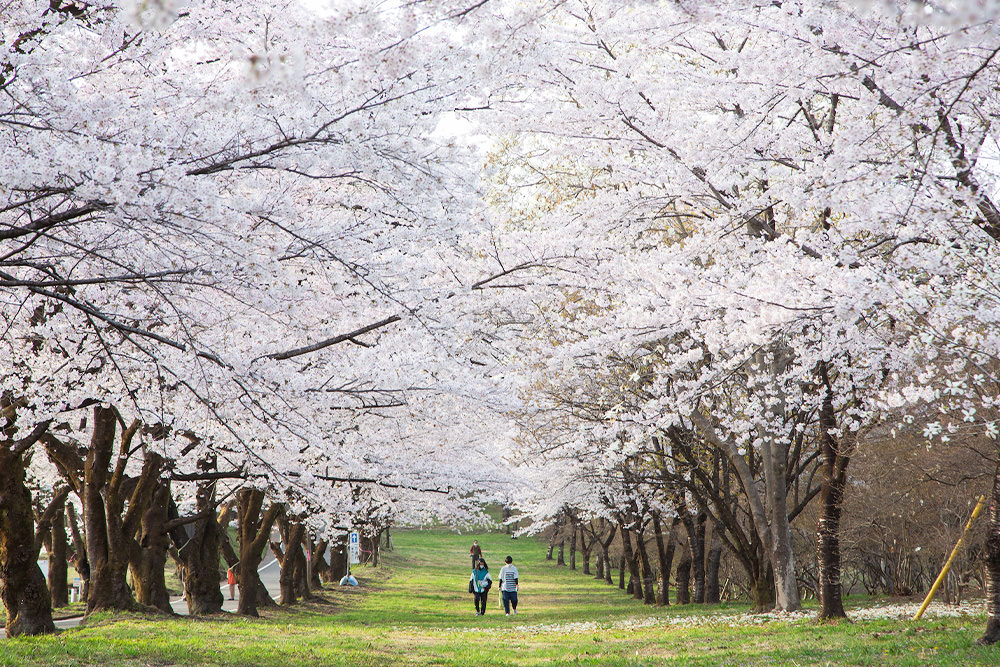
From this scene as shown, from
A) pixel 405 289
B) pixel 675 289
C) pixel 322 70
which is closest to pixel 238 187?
pixel 405 289

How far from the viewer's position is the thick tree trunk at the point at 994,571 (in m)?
9.02

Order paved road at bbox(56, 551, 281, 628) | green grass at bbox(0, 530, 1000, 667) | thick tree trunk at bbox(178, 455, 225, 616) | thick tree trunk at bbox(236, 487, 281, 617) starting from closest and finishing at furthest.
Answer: green grass at bbox(0, 530, 1000, 667) → thick tree trunk at bbox(178, 455, 225, 616) → paved road at bbox(56, 551, 281, 628) → thick tree trunk at bbox(236, 487, 281, 617)

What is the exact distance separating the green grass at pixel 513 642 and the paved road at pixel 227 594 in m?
3.84

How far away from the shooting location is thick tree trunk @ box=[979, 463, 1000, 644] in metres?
9.02

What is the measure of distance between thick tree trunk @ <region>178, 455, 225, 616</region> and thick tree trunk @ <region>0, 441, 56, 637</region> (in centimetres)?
600

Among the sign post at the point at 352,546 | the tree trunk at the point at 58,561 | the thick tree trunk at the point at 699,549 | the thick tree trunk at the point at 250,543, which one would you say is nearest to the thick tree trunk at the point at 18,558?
the thick tree trunk at the point at 250,543

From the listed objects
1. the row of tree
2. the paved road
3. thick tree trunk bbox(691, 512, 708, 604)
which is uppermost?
the row of tree

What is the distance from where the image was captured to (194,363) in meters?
7.16

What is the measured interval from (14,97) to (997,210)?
24.4ft

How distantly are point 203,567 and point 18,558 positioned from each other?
7320 millimetres

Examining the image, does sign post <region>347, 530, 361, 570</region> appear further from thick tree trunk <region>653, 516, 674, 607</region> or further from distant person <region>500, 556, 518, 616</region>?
thick tree trunk <region>653, 516, 674, 607</region>

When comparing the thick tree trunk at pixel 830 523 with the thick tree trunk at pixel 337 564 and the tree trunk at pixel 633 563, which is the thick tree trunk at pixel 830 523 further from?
the thick tree trunk at pixel 337 564

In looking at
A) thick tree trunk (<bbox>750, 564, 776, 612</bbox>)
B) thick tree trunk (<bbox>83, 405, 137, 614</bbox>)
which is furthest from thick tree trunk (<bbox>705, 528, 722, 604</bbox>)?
thick tree trunk (<bbox>83, 405, 137, 614</bbox>)

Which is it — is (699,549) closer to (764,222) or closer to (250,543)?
(250,543)
